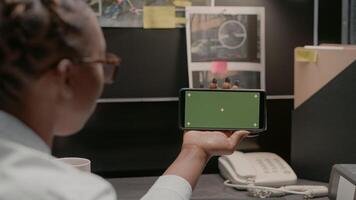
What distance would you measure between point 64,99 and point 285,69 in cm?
121

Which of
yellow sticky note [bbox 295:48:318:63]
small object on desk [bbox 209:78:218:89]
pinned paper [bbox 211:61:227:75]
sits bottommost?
small object on desk [bbox 209:78:218:89]

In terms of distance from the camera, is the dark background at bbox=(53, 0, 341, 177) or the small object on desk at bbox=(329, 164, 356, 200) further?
the dark background at bbox=(53, 0, 341, 177)

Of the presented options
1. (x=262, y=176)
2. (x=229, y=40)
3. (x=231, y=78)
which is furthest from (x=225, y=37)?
(x=262, y=176)

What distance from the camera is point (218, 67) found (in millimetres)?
1758

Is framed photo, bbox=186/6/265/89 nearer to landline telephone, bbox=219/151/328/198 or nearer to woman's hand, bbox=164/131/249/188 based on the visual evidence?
landline telephone, bbox=219/151/328/198

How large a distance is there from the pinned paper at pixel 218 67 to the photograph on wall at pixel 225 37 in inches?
0.7

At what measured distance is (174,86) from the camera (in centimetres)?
177

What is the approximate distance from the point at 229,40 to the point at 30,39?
3.80ft

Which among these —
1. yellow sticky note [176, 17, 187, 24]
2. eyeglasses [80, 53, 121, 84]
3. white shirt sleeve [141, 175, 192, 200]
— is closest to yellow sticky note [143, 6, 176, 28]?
yellow sticky note [176, 17, 187, 24]

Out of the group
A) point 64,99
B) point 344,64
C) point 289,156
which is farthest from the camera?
point 289,156

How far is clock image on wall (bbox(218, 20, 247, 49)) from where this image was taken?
1.77m

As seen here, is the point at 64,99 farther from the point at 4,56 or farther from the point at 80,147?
the point at 80,147

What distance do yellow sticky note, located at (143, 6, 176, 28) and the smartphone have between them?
1.09ft

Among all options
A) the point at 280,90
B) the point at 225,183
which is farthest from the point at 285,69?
the point at 225,183
